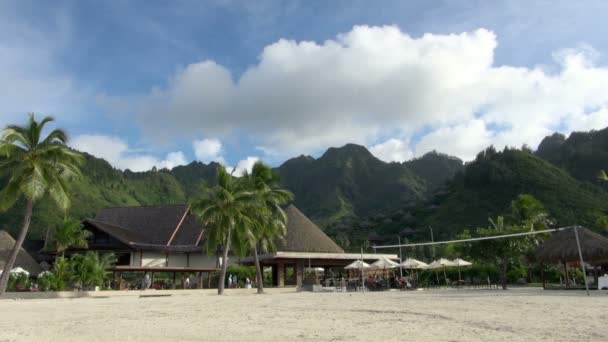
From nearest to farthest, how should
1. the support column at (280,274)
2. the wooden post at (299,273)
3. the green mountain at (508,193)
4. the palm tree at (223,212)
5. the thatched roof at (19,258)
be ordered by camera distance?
the palm tree at (223,212) < the thatched roof at (19,258) < the wooden post at (299,273) < the support column at (280,274) < the green mountain at (508,193)

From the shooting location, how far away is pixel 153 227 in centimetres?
3878

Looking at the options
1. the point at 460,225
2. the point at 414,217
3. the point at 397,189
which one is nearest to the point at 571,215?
the point at 460,225

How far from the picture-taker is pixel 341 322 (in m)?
10.0

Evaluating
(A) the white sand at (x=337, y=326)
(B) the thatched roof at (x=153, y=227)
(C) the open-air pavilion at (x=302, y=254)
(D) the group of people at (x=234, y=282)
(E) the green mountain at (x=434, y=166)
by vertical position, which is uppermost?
(E) the green mountain at (x=434, y=166)

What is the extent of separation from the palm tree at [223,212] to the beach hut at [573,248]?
609 inches

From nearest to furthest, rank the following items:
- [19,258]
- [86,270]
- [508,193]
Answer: [86,270]
[19,258]
[508,193]

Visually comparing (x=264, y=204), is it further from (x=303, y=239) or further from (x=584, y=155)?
(x=584, y=155)

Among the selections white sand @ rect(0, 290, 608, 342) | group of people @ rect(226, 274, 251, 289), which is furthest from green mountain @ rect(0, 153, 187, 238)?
white sand @ rect(0, 290, 608, 342)

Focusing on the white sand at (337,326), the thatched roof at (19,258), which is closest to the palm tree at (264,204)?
the white sand at (337,326)

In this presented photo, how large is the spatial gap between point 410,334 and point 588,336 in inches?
106

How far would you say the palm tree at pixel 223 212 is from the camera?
27.2 m

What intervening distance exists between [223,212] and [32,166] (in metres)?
9.73

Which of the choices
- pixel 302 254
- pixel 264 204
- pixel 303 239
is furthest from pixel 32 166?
pixel 303 239

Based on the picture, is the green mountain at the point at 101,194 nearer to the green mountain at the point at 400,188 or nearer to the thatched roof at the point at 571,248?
the green mountain at the point at 400,188
